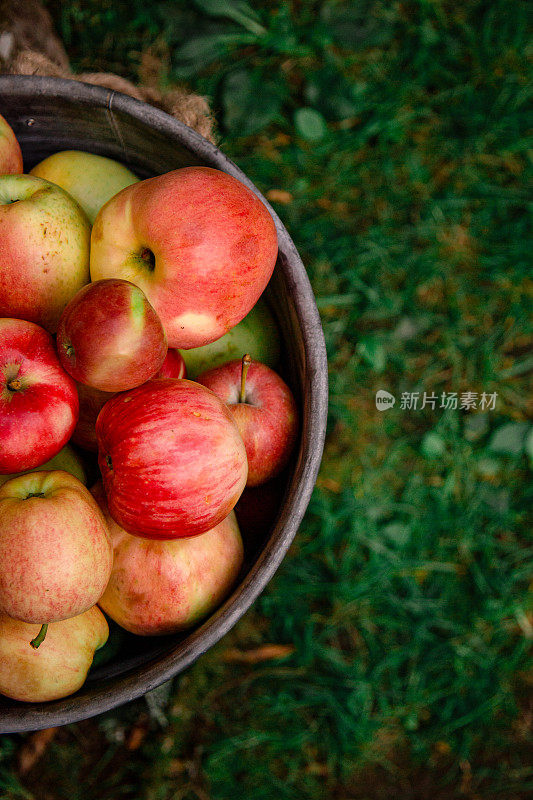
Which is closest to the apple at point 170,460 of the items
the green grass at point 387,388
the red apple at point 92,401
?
the red apple at point 92,401

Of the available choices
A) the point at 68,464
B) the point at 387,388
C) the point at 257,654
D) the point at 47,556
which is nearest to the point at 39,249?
the point at 68,464

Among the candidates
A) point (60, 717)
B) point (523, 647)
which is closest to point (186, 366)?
point (60, 717)

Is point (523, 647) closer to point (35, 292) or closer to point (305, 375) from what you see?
point (305, 375)

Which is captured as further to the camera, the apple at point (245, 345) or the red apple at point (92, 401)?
the apple at point (245, 345)

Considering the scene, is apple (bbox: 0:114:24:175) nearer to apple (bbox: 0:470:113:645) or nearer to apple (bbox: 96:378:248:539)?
apple (bbox: 96:378:248:539)

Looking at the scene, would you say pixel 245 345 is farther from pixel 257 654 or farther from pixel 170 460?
pixel 257 654

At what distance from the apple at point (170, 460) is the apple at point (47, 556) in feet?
0.32

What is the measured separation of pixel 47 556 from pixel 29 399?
0.95 feet

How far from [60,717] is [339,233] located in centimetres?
172

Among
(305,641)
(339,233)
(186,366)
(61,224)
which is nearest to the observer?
(61,224)

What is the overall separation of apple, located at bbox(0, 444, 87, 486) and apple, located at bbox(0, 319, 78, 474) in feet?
0.45

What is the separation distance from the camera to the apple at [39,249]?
1.18 metres

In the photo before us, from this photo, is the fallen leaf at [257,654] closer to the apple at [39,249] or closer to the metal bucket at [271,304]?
the metal bucket at [271,304]

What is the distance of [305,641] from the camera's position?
204 centimetres
